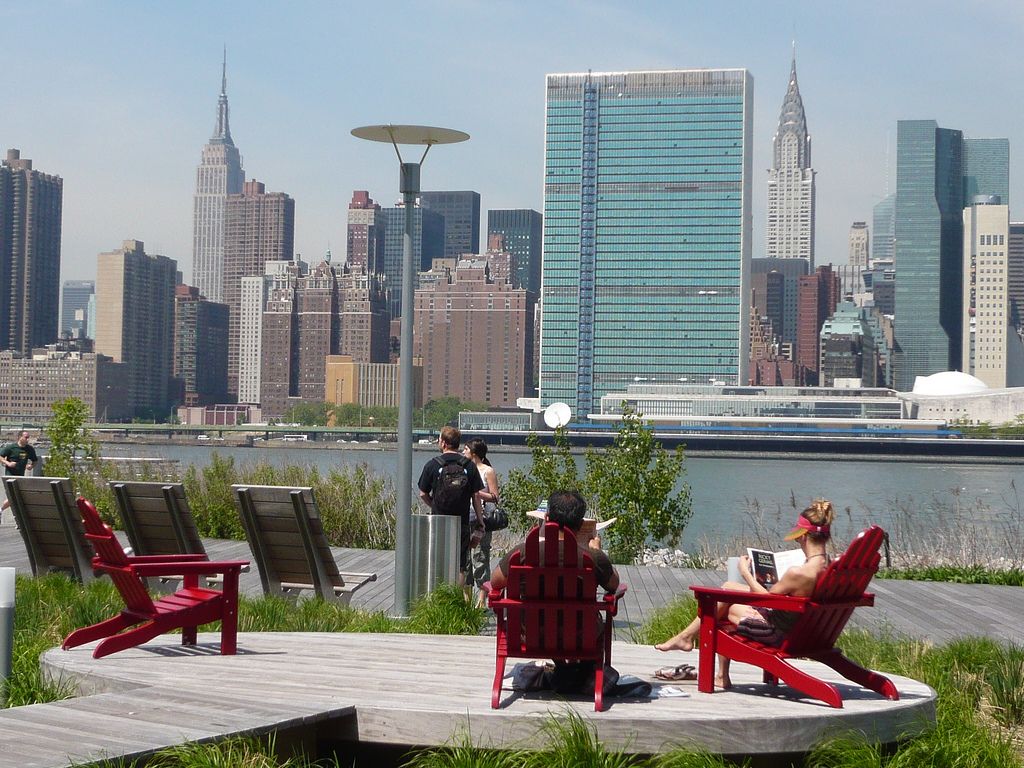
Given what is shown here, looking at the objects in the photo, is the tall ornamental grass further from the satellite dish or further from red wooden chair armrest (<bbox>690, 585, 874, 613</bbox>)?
red wooden chair armrest (<bbox>690, 585, 874, 613</bbox>)

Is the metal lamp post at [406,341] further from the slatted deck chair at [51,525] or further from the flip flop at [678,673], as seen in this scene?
the flip flop at [678,673]

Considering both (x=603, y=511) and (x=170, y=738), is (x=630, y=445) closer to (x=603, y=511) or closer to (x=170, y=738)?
(x=603, y=511)

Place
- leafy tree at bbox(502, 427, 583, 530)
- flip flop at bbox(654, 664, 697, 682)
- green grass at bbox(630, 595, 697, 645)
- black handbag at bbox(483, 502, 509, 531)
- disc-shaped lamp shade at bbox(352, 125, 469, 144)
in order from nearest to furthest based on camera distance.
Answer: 1. flip flop at bbox(654, 664, 697, 682)
2. green grass at bbox(630, 595, 697, 645)
3. disc-shaped lamp shade at bbox(352, 125, 469, 144)
4. black handbag at bbox(483, 502, 509, 531)
5. leafy tree at bbox(502, 427, 583, 530)

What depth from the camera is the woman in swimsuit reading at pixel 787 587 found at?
19.5 ft

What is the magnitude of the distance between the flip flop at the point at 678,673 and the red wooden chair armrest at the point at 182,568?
85.9 inches

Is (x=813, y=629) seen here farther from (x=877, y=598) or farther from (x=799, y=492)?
(x=799, y=492)

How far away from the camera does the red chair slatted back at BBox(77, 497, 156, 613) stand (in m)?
6.62

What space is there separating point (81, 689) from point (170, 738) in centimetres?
145

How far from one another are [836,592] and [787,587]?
0.26 metres

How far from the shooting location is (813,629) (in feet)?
19.1

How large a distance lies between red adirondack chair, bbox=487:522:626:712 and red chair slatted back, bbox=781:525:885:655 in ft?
2.83

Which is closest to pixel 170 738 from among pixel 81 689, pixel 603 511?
pixel 81 689

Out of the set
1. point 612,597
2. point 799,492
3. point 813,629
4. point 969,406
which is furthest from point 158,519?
point 969,406

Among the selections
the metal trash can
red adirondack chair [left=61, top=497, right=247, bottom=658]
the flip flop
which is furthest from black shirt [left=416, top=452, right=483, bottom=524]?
the flip flop
